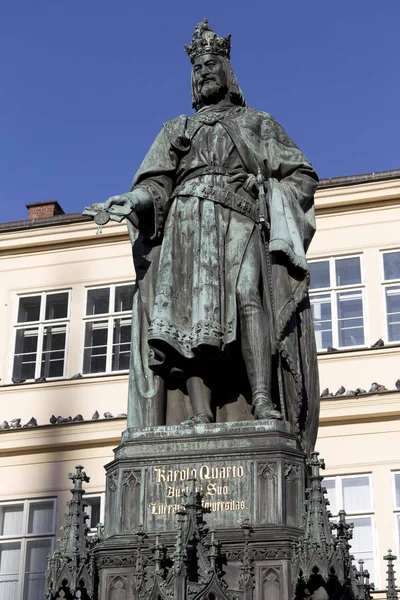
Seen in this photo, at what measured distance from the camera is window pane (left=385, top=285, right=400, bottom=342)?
2558cm

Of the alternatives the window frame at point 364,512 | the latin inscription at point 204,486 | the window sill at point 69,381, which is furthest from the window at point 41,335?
the latin inscription at point 204,486

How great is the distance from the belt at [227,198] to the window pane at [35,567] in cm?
1516

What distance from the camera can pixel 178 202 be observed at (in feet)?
37.0

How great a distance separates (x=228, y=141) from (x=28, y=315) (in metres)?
17.8

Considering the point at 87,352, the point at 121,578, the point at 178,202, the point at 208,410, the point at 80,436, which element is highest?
the point at 87,352

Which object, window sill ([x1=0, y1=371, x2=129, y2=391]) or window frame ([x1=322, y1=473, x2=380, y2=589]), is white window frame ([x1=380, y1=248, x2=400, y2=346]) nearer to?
window frame ([x1=322, y1=473, x2=380, y2=589])

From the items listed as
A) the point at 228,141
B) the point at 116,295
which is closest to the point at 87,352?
the point at 116,295

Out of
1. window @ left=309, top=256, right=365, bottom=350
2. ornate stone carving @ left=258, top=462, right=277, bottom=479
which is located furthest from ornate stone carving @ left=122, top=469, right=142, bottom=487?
window @ left=309, top=256, right=365, bottom=350

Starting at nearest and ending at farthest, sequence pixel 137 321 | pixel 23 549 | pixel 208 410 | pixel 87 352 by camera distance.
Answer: pixel 208 410
pixel 137 321
pixel 23 549
pixel 87 352

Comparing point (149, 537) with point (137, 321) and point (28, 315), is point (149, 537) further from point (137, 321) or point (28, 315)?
point (28, 315)

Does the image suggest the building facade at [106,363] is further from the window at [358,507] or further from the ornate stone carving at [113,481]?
the ornate stone carving at [113,481]

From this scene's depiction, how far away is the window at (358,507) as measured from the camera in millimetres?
23125

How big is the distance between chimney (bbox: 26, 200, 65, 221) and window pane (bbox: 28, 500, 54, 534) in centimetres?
816

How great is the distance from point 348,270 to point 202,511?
690 inches
